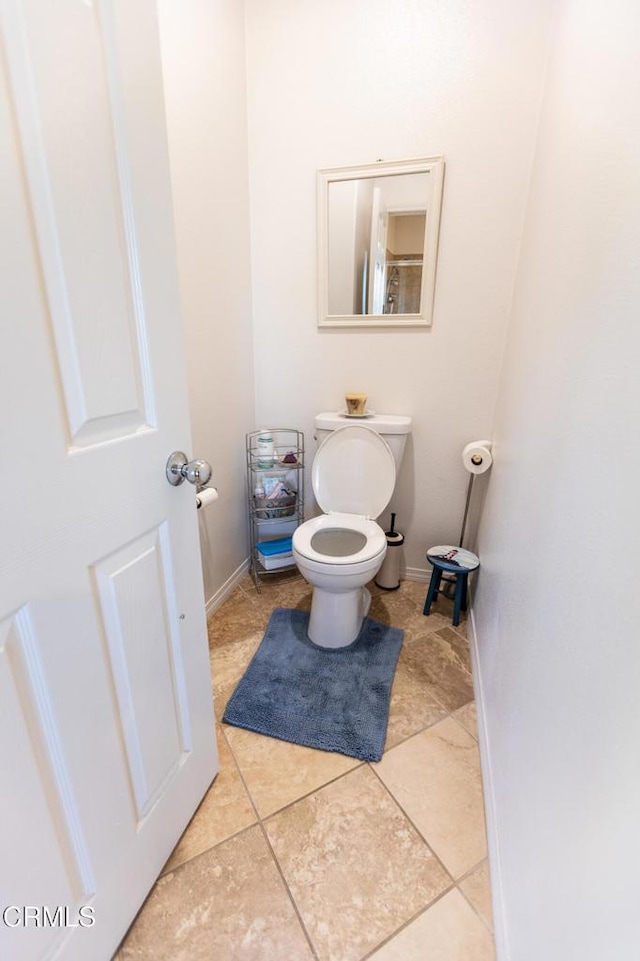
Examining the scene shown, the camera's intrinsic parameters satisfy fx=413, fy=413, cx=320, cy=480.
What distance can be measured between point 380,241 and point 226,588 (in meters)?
1.69

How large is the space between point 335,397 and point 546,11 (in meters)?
1.50

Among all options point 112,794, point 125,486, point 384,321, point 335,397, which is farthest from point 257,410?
point 112,794

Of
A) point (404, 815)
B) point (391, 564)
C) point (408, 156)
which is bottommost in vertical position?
point (404, 815)

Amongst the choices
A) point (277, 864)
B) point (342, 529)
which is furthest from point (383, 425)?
point (277, 864)

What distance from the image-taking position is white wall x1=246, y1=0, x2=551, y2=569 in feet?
4.92

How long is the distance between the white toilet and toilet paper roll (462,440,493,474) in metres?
0.27

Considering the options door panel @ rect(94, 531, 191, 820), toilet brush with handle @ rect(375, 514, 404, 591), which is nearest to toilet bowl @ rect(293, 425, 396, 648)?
toilet brush with handle @ rect(375, 514, 404, 591)

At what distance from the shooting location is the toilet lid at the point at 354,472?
181cm

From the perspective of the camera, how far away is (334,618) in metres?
1.60

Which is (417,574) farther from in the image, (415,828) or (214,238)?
(214,238)

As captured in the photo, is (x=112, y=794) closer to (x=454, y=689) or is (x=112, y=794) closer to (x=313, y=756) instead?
(x=313, y=756)

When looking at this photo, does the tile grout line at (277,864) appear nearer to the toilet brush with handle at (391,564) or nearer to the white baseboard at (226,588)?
the white baseboard at (226,588)

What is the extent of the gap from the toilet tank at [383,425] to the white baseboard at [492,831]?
901 mm

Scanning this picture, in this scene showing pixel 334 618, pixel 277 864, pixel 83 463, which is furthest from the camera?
pixel 334 618
